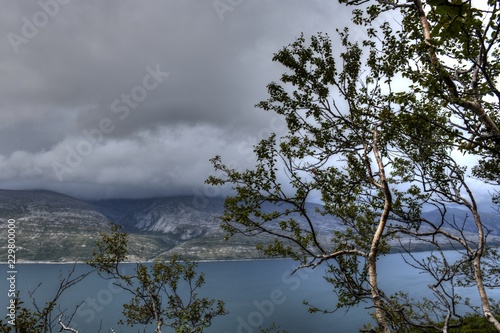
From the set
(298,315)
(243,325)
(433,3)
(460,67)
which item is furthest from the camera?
(298,315)

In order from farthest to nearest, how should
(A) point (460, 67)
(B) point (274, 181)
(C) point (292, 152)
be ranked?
(C) point (292, 152)
(B) point (274, 181)
(A) point (460, 67)

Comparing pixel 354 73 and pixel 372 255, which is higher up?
pixel 354 73

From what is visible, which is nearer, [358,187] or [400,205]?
[358,187]

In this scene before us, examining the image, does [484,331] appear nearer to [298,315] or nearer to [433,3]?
[433,3]

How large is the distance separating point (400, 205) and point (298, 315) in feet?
523

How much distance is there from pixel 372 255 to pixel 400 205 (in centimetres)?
582

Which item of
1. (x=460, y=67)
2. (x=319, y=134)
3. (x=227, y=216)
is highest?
(x=460, y=67)

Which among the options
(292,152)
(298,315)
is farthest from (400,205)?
(298,315)

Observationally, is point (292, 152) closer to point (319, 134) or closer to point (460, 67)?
point (319, 134)

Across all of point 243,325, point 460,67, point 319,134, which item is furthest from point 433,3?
point 243,325

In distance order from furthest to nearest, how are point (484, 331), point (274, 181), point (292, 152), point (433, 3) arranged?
point (484, 331), point (292, 152), point (274, 181), point (433, 3)

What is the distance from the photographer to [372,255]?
1107 centimetres

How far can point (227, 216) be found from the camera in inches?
464

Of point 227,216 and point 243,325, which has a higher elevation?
point 227,216
